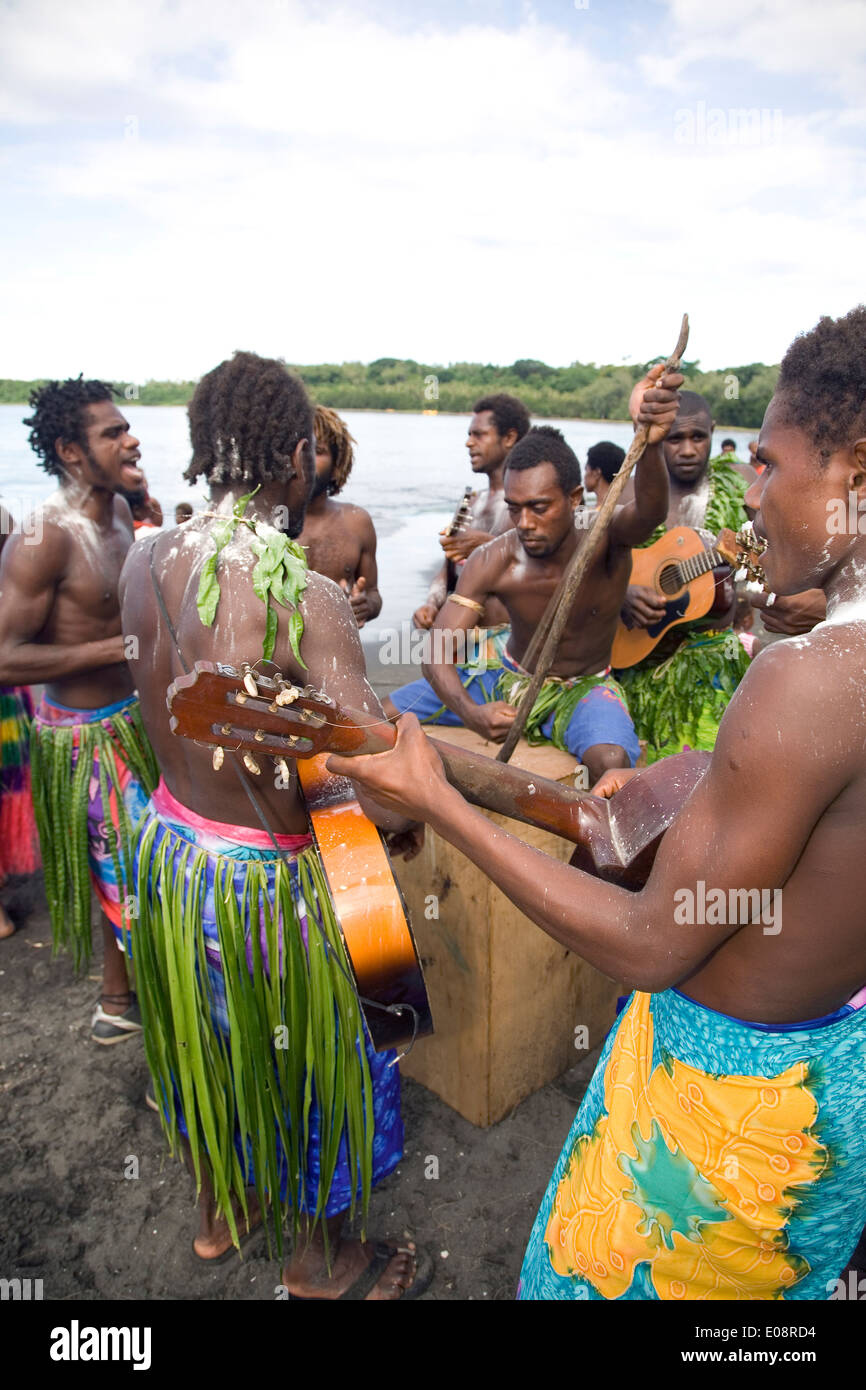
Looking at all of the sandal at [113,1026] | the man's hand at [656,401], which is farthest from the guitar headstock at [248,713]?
the sandal at [113,1026]

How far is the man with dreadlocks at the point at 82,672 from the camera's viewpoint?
10.6 ft

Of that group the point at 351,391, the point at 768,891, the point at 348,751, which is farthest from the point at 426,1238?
the point at 351,391

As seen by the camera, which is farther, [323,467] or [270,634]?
[323,467]

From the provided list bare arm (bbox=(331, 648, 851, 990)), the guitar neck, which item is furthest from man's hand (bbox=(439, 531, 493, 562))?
bare arm (bbox=(331, 648, 851, 990))

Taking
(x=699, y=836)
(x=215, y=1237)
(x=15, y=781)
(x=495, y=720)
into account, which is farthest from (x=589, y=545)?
(x=15, y=781)

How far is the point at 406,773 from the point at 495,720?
1.79 metres

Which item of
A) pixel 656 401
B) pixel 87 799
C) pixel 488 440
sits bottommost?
pixel 87 799

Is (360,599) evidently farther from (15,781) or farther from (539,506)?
(15,781)

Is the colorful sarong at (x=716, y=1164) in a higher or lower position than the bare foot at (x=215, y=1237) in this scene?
higher

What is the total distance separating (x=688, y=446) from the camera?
15.0 ft

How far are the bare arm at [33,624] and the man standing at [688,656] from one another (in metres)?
2.46

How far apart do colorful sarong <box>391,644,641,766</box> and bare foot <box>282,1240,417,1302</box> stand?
1.73 meters

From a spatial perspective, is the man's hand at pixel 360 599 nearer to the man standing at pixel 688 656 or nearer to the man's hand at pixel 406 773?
the man standing at pixel 688 656
